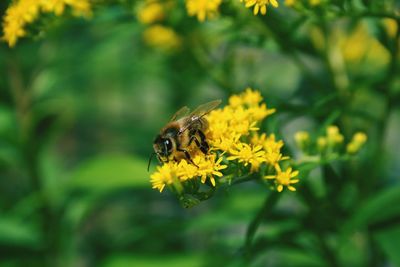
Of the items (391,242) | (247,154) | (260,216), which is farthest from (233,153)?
(391,242)

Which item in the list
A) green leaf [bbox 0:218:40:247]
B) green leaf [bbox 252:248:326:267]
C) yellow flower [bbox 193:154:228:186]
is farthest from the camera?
green leaf [bbox 252:248:326:267]

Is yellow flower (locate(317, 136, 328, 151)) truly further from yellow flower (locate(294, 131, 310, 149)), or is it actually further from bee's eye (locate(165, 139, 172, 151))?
bee's eye (locate(165, 139, 172, 151))

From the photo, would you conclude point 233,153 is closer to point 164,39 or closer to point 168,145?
point 168,145

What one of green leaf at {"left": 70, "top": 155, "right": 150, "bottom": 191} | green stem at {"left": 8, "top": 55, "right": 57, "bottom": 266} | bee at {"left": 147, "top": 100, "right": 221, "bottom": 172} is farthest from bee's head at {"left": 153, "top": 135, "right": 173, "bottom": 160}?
green stem at {"left": 8, "top": 55, "right": 57, "bottom": 266}

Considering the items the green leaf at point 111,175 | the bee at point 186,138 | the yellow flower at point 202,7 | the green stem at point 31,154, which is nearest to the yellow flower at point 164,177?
the bee at point 186,138

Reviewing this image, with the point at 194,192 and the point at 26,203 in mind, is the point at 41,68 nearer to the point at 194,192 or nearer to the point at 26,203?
the point at 26,203

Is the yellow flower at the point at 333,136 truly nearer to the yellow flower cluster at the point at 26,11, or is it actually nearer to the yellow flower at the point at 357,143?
the yellow flower at the point at 357,143

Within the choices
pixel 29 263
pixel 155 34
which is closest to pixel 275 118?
pixel 155 34
